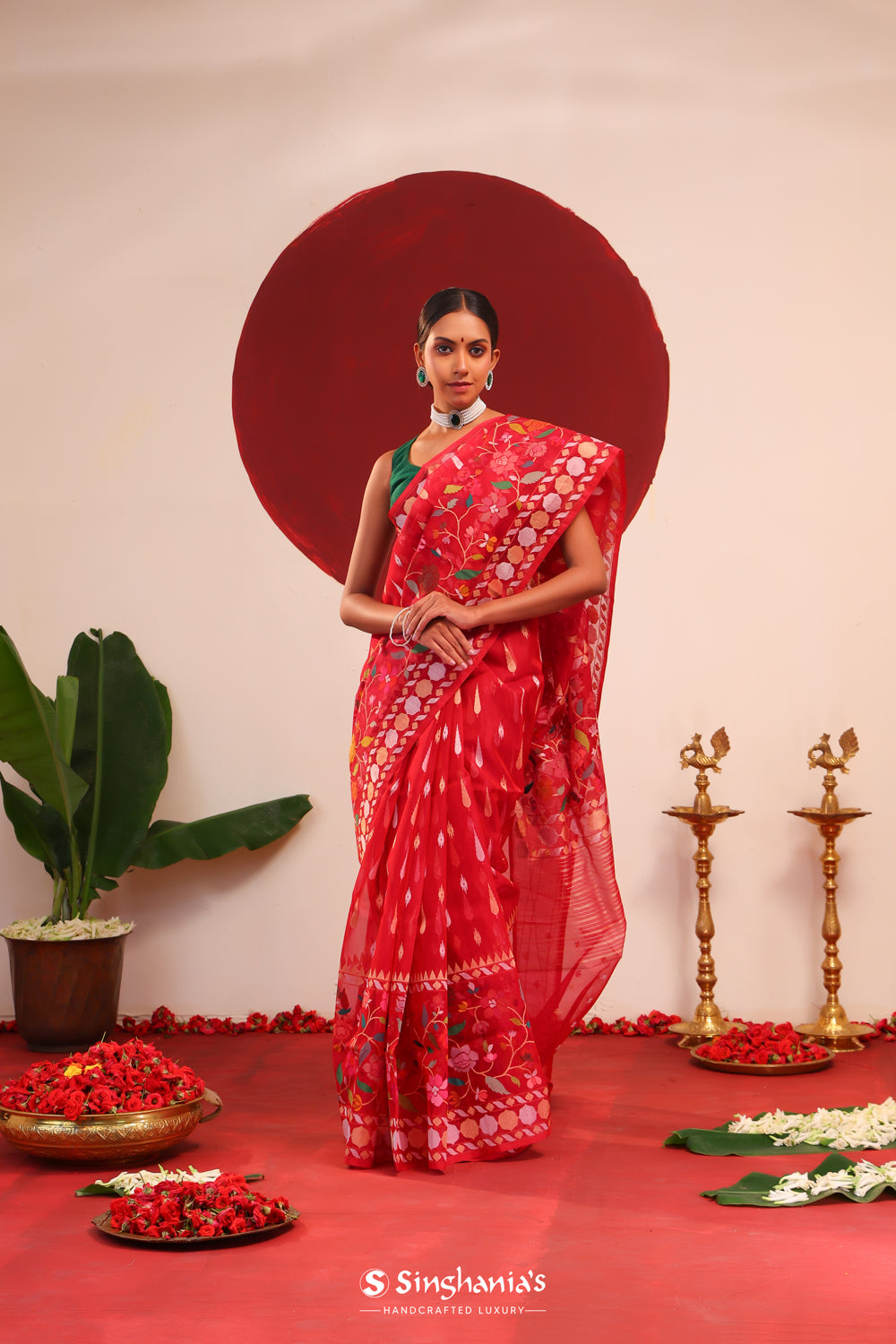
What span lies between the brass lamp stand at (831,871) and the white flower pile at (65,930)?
2.20 meters

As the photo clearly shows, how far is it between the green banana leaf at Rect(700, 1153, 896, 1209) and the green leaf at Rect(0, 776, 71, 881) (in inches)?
101

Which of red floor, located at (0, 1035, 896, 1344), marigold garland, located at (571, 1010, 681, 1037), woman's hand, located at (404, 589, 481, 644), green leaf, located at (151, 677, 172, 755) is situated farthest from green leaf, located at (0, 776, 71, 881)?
woman's hand, located at (404, 589, 481, 644)

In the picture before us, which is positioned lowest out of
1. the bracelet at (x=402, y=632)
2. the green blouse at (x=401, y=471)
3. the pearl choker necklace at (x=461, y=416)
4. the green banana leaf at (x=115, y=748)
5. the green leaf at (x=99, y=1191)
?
the green leaf at (x=99, y=1191)

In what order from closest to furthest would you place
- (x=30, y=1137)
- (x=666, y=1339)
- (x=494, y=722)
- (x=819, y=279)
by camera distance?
(x=666, y=1339), (x=30, y=1137), (x=494, y=722), (x=819, y=279)

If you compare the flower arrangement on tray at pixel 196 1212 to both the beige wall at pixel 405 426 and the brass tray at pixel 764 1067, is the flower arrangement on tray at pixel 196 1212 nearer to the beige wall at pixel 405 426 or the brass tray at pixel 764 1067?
the brass tray at pixel 764 1067

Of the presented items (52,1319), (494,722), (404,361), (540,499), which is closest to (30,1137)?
(52,1319)

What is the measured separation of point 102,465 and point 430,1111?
9.02 ft

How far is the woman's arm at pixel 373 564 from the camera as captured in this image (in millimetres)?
3021

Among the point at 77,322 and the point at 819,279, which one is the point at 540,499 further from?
the point at 77,322

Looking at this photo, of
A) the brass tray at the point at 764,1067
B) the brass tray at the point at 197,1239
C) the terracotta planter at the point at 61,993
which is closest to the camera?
the brass tray at the point at 197,1239

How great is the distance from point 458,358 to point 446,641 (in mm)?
681

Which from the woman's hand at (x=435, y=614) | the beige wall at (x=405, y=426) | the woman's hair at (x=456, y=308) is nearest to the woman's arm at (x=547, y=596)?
the woman's hand at (x=435, y=614)

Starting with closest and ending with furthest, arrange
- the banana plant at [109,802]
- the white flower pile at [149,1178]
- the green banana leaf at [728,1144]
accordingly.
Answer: the white flower pile at [149,1178], the green banana leaf at [728,1144], the banana plant at [109,802]

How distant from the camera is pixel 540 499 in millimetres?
2984
